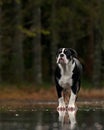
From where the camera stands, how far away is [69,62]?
18047 millimetres

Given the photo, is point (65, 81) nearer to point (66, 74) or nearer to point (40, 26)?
point (66, 74)

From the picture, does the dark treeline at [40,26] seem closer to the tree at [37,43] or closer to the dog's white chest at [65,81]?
the tree at [37,43]

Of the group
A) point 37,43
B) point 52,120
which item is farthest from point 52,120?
point 37,43

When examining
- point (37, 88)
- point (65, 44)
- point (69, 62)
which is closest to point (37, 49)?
point (37, 88)

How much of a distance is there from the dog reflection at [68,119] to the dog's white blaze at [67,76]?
3.71 feet

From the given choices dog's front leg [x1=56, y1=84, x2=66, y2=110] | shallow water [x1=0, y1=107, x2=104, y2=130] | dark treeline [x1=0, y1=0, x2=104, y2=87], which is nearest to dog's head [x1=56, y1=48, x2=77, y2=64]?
dog's front leg [x1=56, y1=84, x2=66, y2=110]

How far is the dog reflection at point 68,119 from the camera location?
12.5 m

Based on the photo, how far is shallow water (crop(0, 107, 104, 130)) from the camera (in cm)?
1246

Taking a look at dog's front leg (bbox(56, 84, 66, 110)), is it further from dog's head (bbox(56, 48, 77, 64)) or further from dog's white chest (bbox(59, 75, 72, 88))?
dog's head (bbox(56, 48, 77, 64))

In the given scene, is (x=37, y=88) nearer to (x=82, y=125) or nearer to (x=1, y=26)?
(x=1, y=26)

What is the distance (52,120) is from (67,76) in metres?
3.88

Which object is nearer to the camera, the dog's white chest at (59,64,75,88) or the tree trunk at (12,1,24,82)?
the dog's white chest at (59,64,75,88)

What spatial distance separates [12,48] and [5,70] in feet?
11.2

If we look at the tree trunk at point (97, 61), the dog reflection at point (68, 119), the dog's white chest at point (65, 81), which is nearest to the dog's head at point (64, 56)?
the dog's white chest at point (65, 81)
